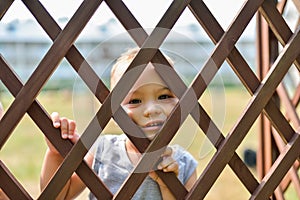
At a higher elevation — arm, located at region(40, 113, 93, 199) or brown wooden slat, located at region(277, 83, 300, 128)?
brown wooden slat, located at region(277, 83, 300, 128)

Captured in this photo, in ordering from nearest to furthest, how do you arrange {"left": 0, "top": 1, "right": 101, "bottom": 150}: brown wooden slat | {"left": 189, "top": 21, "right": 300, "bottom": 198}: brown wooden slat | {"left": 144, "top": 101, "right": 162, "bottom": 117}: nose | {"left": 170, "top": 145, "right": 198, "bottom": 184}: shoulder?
{"left": 0, "top": 1, "right": 101, "bottom": 150}: brown wooden slat, {"left": 189, "top": 21, "right": 300, "bottom": 198}: brown wooden slat, {"left": 144, "top": 101, "right": 162, "bottom": 117}: nose, {"left": 170, "top": 145, "right": 198, "bottom": 184}: shoulder

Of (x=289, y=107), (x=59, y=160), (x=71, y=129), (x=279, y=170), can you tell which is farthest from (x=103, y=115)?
(x=289, y=107)

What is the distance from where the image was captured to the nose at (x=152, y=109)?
5.02 ft

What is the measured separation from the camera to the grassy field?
1.45m

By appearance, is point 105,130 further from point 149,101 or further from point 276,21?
point 276,21

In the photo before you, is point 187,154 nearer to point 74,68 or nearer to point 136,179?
point 136,179

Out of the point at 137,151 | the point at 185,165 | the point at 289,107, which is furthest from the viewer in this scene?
the point at 289,107

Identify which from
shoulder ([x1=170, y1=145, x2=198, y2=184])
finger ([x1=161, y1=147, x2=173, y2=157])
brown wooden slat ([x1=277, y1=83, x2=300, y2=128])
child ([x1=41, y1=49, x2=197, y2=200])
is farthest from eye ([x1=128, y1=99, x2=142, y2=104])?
brown wooden slat ([x1=277, y1=83, x2=300, y2=128])

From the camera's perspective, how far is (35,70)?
4.34 ft

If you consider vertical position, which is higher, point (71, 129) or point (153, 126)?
point (153, 126)

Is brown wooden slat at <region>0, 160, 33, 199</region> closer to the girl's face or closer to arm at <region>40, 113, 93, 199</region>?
arm at <region>40, 113, 93, 199</region>

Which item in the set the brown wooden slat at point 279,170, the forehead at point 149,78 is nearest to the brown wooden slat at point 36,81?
the forehead at point 149,78

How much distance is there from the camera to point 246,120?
1.44 m

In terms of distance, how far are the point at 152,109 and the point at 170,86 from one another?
168mm
